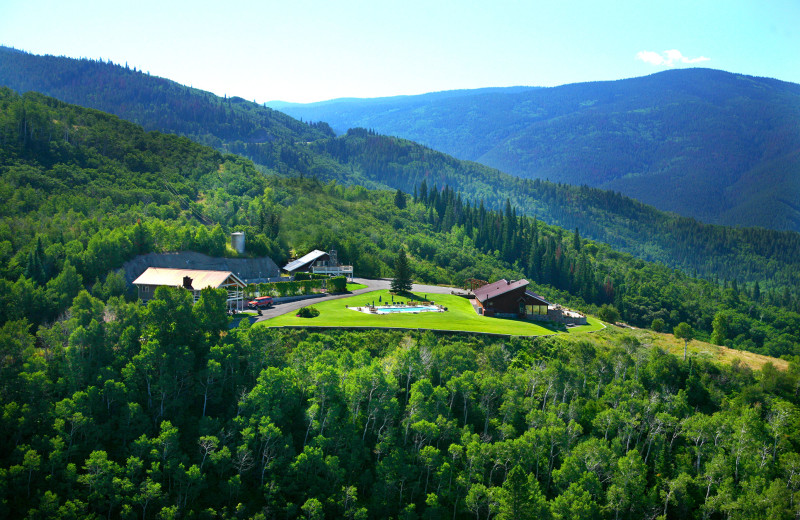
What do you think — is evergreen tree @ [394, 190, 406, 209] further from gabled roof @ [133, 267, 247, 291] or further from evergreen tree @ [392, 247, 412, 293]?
gabled roof @ [133, 267, 247, 291]

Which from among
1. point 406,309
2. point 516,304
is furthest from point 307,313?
point 516,304

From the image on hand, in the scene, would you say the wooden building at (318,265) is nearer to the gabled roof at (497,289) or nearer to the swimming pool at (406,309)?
the swimming pool at (406,309)

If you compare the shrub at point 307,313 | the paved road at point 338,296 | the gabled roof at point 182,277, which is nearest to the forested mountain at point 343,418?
the gabled roof at point 182,277

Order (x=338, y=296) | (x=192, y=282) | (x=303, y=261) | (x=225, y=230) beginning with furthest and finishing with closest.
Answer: (x=225, y=230) → (x=303, y=261) → (x=338, y=296) → (x=192, y=282)

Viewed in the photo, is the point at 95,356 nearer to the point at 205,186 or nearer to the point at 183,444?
the point at 183,444

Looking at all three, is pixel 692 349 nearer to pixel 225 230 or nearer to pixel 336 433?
pixel 336 433

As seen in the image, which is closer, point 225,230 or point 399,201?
point 225,230
